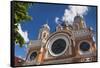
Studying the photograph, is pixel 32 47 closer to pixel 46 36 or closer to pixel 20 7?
pixel 46 36

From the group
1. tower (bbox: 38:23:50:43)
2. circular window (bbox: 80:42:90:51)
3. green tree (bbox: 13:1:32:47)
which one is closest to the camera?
green tree (bbox: 13:1:32:47)

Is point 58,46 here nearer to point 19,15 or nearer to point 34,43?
point 34,43

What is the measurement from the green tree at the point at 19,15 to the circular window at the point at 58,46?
335 mm

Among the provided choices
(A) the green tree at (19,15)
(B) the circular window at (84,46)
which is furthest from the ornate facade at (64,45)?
(A) the green tree at (19,15)

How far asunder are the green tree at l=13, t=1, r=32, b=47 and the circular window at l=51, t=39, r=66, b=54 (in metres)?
0.33

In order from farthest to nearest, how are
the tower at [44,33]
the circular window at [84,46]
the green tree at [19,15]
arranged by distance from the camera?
the circular window at [84,46], the tower at [44,33], the green tree at [19,15]

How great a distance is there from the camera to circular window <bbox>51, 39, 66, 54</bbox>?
2.48 m

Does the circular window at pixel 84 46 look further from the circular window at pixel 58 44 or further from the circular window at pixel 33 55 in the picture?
the circular window at pixel 33 55

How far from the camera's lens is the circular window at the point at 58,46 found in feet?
8.13

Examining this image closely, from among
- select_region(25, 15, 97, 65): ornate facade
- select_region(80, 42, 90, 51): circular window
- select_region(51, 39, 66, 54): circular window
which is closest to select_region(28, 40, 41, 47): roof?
select_region(25, 15, 97, 65): ornate facade

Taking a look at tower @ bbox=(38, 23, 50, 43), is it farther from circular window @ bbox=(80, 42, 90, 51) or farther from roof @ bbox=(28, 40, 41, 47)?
circular window @ bbox=(80, 42, 90, 51)

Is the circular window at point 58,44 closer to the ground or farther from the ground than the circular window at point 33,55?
farther from the ground

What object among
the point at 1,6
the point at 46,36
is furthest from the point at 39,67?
the point at 1,6

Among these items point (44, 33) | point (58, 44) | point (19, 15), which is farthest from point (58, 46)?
point (19, 15)
